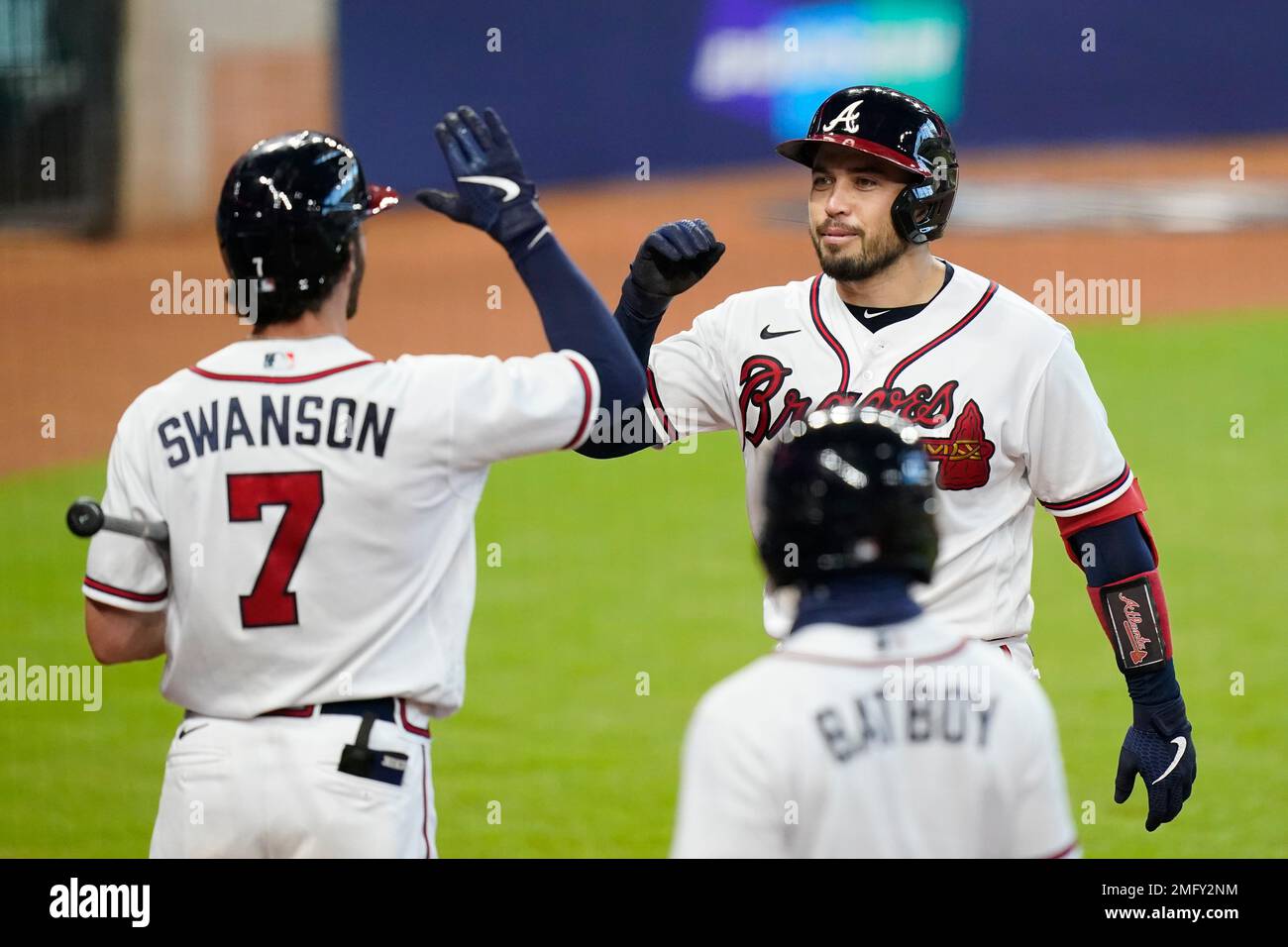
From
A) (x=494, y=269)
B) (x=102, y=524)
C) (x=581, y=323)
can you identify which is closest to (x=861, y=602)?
(x=581, y=323)

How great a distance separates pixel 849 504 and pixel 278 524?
3.87 feet

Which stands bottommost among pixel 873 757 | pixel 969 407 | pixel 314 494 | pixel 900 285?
pixel 873 757

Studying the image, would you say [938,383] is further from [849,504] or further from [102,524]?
[102,524]

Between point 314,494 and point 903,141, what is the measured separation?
1.97 metres

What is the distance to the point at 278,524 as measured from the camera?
3.13 m

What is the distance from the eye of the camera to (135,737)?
7.37 metres

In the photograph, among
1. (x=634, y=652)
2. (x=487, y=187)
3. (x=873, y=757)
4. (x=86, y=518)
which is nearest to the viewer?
(x=873, y=757)

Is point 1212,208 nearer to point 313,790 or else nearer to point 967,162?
point 967,162

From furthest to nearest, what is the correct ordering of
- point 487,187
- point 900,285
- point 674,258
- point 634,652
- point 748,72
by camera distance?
point 748,72, point 634,652, point 900,285, point 674,258, point 487,187

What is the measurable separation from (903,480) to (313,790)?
1.33 m

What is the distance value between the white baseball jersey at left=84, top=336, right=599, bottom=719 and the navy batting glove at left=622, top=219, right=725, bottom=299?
968 millimetres

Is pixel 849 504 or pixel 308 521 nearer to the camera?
pixel 849 504

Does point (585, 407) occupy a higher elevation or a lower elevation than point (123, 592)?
higher

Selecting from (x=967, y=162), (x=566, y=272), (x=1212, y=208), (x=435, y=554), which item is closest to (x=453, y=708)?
(x=435, y=554)
